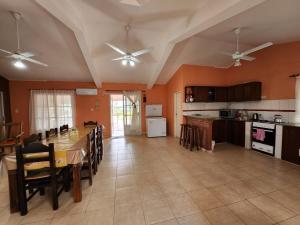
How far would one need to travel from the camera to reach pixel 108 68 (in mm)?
5094

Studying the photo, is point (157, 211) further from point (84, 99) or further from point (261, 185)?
point (84, 99)

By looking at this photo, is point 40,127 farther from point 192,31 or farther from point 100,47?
point 192,31

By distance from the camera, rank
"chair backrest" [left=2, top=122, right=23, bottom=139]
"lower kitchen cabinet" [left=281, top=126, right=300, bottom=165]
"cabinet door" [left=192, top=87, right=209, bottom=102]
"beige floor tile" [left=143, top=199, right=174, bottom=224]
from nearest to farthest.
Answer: "beige floor tile" [left=143, top=199, right=174, bottom=224], "lower kitchen cabinet" [left=281, top=126, right=300, bottom=165], "chair backrest" [left=2, top=122, right=23, bottom=139], "cabinet door" [left=192, top=87, right=209, bottom=102]

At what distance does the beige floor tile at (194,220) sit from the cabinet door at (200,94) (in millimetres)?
3766

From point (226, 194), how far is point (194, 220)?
781mm

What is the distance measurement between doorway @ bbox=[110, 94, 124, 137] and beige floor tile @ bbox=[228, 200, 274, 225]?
17.2 ft

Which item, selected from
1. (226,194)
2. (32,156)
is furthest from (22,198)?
(226,194)

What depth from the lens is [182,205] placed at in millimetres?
1987

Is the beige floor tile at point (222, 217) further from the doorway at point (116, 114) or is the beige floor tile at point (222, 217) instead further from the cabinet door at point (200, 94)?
the doorway at point (116, 114)

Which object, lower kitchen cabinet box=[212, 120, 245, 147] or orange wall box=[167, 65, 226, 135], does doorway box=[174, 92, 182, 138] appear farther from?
lower kitchen cabinet box=[212, 120, 245, 147]

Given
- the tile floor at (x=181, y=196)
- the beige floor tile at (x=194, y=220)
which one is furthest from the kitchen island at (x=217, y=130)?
the beige floor tile at (x=194, y=220)

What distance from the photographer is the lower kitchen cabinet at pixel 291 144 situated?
10.3ft

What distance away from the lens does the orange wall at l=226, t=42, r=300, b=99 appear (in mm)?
3609

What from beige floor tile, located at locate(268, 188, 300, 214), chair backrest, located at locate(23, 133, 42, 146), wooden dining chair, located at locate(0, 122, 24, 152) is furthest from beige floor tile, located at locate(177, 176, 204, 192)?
wooden dining chair, located at locate(0, 122, 24, 152)
